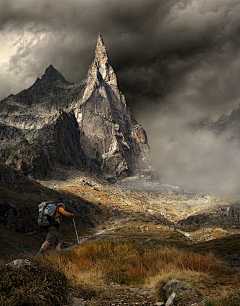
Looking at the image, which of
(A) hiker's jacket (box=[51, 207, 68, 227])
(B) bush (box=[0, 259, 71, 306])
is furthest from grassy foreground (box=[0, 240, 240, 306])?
(A) hiker's jacket (box=[51, 207, 68, 227])

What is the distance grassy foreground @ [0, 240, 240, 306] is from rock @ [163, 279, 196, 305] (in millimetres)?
205

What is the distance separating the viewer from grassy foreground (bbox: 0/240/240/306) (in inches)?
220

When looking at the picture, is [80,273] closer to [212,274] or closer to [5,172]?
[212,274]

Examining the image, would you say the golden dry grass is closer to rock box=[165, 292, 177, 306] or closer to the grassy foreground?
the grassy foreground

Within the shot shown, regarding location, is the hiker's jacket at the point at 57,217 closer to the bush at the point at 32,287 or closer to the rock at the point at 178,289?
the bush at the point at 32,287

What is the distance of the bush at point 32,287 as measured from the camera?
5.22m

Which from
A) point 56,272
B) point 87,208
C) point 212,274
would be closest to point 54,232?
point 56,272

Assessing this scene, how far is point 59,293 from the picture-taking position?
6.13m

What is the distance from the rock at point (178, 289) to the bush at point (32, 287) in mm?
2827

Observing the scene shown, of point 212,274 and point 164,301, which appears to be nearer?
point 164,301

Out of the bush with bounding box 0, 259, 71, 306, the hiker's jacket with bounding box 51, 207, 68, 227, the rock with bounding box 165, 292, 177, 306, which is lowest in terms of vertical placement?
the rock with bounding box 165, 292, 177, 306

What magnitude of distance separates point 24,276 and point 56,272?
3.54 ft

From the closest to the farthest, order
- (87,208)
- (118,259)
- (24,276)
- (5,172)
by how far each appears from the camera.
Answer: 1. (24,276)
2. (118,259)
3. (5,172)
4. (87,208)

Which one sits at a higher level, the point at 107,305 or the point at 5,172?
the point at 5,172
